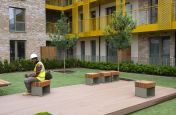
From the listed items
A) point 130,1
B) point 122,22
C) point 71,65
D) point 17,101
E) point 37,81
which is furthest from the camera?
point 71,65

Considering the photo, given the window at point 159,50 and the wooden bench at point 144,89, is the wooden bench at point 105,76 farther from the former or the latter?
the window at point 159,50

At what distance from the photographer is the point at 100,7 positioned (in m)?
25.4

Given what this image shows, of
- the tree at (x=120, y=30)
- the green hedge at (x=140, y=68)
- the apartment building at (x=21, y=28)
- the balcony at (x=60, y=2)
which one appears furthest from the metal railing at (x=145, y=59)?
the balcony at (x=60, y=2)

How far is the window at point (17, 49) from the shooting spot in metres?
23.9

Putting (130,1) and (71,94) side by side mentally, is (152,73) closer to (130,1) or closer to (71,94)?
(130,1)

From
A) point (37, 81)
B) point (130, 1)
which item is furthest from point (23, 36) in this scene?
point (37, 81)

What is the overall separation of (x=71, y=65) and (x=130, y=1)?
7.51 meters

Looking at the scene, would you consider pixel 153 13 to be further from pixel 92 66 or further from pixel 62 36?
pixel 62 36

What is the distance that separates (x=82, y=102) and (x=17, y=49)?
1683 centimetres

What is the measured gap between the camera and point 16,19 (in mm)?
24188

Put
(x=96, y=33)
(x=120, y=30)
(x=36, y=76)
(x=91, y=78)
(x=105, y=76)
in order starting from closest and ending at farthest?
(x=36, y=76)
(x=91, y=78)
(x=105, y=76)
(x=120, y=30)
(x=96, y=33)

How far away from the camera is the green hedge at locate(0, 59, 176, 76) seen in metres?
16.8

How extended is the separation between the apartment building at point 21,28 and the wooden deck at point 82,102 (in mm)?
13762

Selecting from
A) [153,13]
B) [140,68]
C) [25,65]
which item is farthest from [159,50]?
[25,65]
